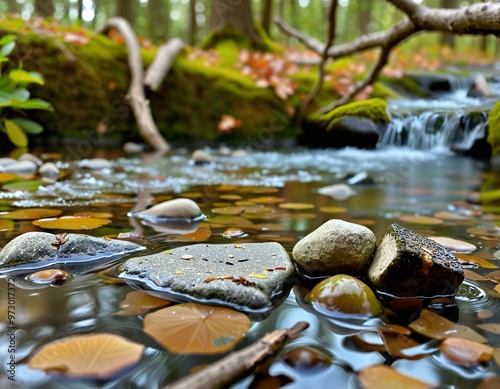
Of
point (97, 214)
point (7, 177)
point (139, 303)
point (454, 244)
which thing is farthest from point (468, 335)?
point (7, 177)

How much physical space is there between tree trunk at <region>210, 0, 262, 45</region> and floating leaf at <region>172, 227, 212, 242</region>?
21.1ft

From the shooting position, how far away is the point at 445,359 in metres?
1.02

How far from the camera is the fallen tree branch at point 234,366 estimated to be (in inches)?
30.9

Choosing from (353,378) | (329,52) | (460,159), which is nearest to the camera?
(353,378)

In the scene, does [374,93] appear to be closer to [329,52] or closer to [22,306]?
[329,52]

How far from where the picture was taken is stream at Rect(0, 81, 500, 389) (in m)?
0.98

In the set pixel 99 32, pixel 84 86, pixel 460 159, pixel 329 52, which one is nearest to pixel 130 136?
pixel 84 86

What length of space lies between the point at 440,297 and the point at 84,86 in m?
5.43

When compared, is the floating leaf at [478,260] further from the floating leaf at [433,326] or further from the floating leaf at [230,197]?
the floating leaf at [230,197]

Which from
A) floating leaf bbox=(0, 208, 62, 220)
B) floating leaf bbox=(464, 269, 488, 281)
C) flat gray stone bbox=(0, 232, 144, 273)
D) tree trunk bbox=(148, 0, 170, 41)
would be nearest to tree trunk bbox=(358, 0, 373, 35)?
tree trunk bbox=(148, 0, 170, 41)

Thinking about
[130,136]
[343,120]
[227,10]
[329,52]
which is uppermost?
[227,10]

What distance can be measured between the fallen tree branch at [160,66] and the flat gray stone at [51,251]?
4.42 m

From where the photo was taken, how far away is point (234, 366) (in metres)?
0.86

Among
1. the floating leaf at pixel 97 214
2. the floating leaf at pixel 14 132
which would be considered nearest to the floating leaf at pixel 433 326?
the floating leaf at pixel 97 214
